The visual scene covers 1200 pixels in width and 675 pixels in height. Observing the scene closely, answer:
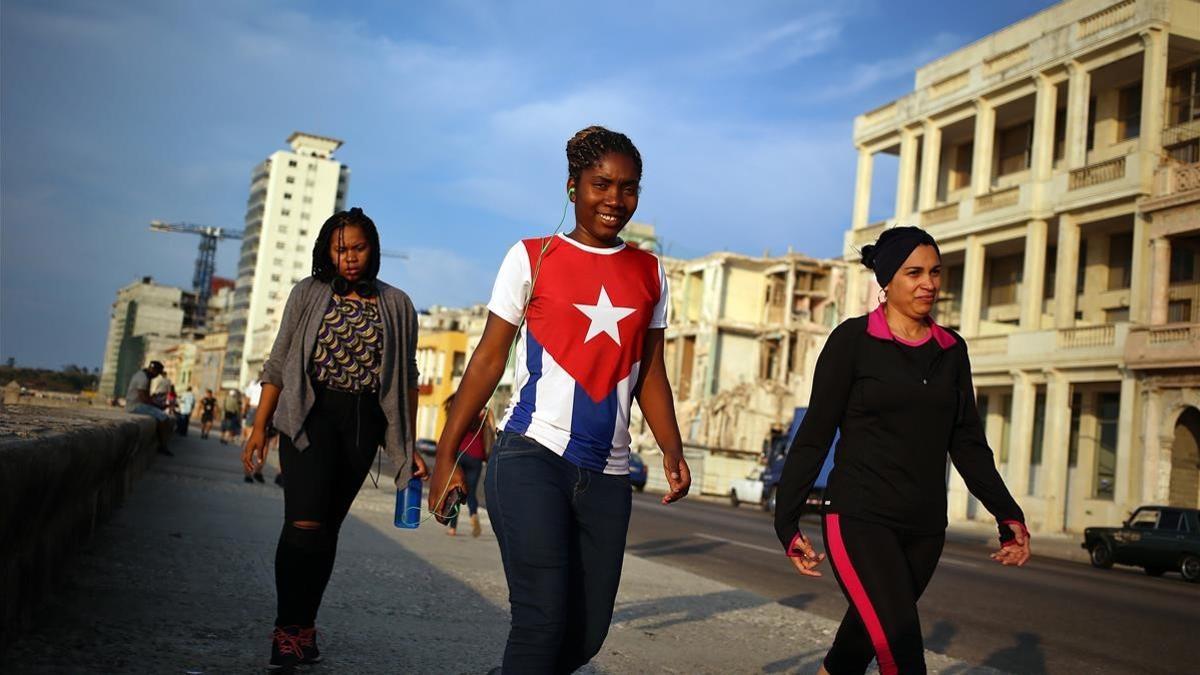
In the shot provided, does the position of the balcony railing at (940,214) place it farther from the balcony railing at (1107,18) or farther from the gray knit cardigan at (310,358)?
the gray knit cardigan at (310,358)

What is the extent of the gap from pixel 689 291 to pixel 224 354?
5215 inches

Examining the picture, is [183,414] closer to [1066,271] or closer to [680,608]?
[1066,271]

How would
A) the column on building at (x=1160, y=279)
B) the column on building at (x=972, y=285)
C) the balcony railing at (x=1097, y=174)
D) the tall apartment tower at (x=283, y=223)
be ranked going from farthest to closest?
1. the tall apartment tower at (x=283, y=223)
2. the column on building at (x=972, y=285)
3. the balcony railing at (x=1097, y=174)
4. the column on building at (x=1160, y=279)

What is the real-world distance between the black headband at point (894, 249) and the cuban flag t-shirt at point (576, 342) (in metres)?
0.90

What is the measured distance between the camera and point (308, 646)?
16.8 ft

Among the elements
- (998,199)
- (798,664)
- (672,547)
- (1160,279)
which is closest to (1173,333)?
(1160,279)

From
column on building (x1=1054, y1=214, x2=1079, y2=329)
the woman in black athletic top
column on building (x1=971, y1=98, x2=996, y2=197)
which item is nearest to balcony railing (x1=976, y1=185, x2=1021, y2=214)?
column on building (x1=971, y1=98, x2=996, y2=197)

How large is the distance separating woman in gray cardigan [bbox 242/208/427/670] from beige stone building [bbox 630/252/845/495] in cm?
5662

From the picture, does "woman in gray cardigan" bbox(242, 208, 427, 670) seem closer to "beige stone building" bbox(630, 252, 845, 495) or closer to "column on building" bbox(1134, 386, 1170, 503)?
"column on building" bbox(1134, 386, 1170, 503)

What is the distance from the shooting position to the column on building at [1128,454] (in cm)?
3022

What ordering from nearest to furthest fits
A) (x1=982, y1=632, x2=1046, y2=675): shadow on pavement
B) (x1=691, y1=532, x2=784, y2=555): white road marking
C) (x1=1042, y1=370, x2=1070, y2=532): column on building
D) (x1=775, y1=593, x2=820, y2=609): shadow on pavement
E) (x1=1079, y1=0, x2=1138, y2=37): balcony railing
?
(x1=982, y1=632, x2=1046, y2=675): shadow on pavement
(x1=775, y1=593, x2=820, y2=609): shadow on pavement
(x1=691, y1=532, x2=784, y2=555): white road marking
(x1=1079, y1=0, x2=1138, y2=37): balcony railing
(x1=1042, y1=370, x2=1070, y2=532): column on building

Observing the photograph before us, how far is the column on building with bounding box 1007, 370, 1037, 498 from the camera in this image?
34.7m

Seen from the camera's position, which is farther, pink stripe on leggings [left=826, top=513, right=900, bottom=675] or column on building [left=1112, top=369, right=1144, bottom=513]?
column on building [left=1112, top=369, right=1144, bottom=513]

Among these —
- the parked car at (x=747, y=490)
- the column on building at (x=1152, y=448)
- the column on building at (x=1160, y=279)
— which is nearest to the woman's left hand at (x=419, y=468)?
the column on building at (x=1152, y=448)
